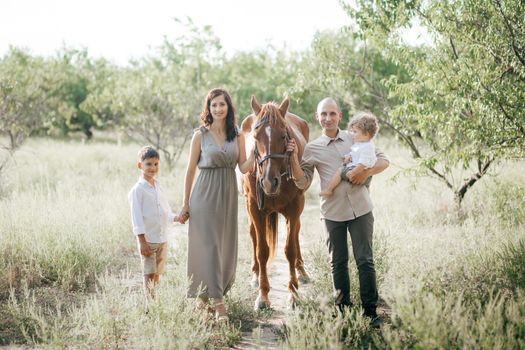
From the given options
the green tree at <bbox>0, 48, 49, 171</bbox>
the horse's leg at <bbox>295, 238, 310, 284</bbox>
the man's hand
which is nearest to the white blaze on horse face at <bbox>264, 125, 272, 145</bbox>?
the man's hand

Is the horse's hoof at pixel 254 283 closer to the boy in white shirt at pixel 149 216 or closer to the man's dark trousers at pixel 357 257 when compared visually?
the boy in white shirt at pixel 149 216

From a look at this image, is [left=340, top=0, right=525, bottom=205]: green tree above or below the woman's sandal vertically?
above

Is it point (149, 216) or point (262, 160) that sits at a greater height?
point (262, 160)

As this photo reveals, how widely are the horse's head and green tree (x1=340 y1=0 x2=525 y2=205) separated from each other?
6.51 feet

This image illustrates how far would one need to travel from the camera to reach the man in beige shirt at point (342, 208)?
3.95 meters

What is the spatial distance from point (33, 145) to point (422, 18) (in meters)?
18.9

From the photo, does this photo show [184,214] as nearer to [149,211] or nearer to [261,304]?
[149,211]

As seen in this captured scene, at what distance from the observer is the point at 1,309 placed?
14.6ft

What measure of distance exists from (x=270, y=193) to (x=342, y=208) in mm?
668

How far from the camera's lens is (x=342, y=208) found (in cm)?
397

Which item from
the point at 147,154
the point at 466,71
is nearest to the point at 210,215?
the point at 147,154

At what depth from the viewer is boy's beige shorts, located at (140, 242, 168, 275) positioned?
14.2ft

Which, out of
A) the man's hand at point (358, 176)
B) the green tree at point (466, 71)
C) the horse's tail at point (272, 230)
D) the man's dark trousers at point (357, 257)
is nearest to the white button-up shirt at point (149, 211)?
the horse's tail at point (272, 230)

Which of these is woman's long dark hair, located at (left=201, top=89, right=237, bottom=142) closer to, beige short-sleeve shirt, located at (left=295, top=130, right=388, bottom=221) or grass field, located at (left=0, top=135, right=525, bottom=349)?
beige short-sleeve shirt, located at (left=295, top=130, right=388, bottom=221)
